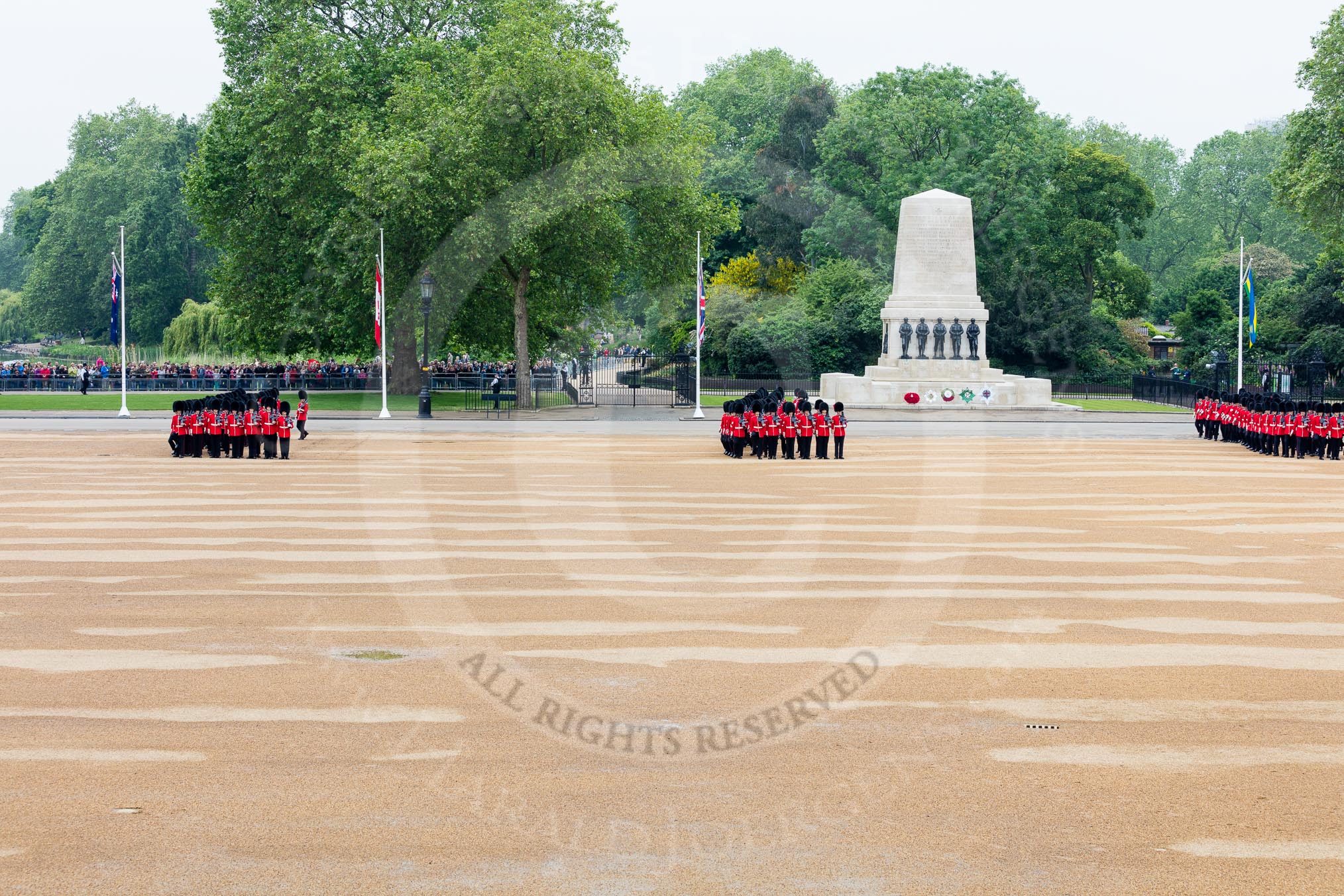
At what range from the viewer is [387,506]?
19.9 metres

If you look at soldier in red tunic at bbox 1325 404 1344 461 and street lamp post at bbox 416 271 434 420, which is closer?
soldier in red tunic at bbox 1325 404 1344 461

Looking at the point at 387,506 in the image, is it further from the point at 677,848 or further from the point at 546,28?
the point at 546,28

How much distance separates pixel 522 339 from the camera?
5078cm

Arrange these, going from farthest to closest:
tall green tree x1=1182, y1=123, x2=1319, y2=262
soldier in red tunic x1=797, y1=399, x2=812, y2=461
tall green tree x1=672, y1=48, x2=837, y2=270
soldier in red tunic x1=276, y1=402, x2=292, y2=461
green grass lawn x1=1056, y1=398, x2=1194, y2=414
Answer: tall green tree x1=1182, y1=123, x2=1319, y2=262, tall green tree x1=672, y1=48, x2=837, y2=270, green grass lawn x1=1056, y1=398, x2=1194, y2=414, soldier in red tunic x1=797, y1=399, x2=812, y2=461, soldier in red tunic x1=276, y1=402, x2=292, y2=461

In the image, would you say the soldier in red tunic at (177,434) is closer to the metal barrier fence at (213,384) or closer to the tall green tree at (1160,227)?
the metal barrier fence at (213,384)

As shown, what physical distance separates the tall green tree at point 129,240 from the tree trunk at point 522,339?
49859mm

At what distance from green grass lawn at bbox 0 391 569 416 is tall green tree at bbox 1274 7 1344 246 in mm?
31040

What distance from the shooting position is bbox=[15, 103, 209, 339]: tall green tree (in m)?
95.4

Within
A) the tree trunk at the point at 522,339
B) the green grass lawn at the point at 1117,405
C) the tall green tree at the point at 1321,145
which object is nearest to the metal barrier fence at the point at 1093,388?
the green grass lawn at the point at 1117,405

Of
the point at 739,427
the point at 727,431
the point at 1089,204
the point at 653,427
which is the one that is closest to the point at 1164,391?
the point at 1089,204

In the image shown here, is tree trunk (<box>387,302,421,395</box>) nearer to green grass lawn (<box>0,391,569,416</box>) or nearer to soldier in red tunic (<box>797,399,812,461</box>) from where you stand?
green grass lawn (<box>0,391,569,416</box>)

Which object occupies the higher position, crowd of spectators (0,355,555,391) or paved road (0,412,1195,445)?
crowd of spectators (0,355,555,391)

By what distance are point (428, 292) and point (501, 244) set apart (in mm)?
3639

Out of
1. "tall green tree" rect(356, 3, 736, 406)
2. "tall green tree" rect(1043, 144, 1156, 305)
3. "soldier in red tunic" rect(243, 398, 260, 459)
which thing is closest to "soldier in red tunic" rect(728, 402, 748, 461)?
"soldier in red tunic" rect(243, 398, 260, 459)
